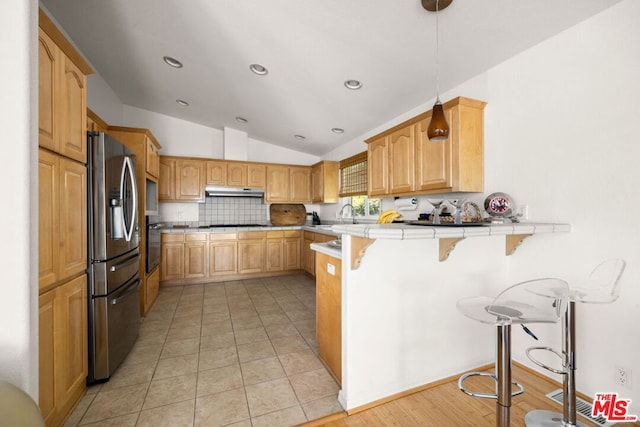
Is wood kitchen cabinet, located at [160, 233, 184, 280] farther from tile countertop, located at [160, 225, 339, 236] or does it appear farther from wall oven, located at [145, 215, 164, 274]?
wall oven, located at [145, 215, 164, 274]

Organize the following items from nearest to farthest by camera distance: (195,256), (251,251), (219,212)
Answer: (195,256), (251,251), (219,212)

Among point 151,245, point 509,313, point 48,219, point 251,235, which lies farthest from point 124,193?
point 251,235

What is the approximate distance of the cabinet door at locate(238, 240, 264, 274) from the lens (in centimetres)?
472

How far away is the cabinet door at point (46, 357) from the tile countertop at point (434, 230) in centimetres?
157

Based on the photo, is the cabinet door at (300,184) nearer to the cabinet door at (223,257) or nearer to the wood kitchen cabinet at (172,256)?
the cabinet door at (223,257)

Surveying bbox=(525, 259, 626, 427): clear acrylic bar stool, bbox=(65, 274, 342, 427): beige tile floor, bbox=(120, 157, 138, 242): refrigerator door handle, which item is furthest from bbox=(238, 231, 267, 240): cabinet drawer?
bbox=(525, 259, 626, 427): clear acrylic bar stool

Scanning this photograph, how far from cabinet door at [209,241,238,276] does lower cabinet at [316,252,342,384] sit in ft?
9.44

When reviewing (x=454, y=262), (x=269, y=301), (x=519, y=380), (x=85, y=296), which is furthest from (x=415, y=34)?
(x=269, y=301)

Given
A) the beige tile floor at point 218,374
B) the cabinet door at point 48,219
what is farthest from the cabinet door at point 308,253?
the cabinet door at point 48,219

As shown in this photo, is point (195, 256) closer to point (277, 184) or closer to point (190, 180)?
point (190, 180)

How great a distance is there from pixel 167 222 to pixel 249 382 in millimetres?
3870

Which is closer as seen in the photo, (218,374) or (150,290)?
(218,374)

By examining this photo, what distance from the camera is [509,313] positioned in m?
1.19

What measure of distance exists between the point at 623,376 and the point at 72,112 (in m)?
3.64
